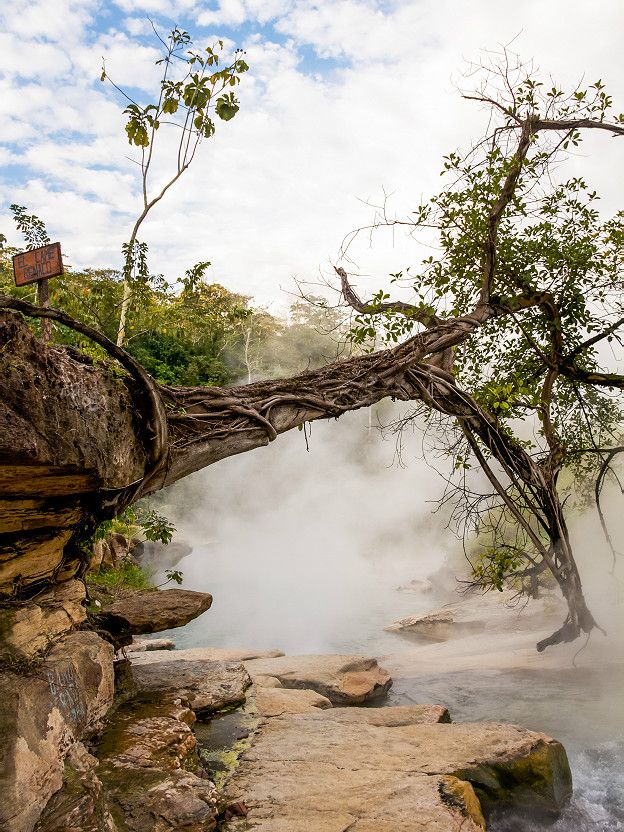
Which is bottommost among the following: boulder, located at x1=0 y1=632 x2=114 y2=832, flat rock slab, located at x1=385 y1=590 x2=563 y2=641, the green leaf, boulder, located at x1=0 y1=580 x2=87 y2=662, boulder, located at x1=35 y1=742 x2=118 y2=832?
flat rock slab, located at x1=385 y1=590 x2=563 y2=641

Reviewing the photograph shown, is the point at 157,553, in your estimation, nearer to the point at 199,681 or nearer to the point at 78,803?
the point at 199,681

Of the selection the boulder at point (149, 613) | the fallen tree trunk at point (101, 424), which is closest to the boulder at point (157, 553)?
the boulder at point (149, 613)

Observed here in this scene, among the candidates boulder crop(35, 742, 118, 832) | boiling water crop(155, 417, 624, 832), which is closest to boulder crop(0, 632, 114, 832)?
boulder crop(35, 742, 118, 832)

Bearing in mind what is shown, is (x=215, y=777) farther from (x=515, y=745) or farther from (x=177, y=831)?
(x=515, y=745)

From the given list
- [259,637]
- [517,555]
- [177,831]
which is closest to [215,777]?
[177,831]

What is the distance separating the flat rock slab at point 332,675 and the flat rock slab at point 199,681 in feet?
3.61

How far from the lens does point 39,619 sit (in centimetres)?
304

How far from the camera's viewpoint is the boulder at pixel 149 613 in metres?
4.01

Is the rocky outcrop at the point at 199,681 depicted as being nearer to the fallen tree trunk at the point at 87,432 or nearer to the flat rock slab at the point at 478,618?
the fallen tree trunk at the point at 87,432

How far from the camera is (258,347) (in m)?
23.2

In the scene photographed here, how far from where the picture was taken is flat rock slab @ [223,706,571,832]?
9.62ft

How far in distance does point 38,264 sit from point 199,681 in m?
3.16

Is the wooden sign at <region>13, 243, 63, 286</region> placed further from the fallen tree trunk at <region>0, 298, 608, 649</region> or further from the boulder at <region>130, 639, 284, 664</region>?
the boulder at <region>130, 639, 284, 664</region>

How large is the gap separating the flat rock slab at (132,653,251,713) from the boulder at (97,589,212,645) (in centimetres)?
41
